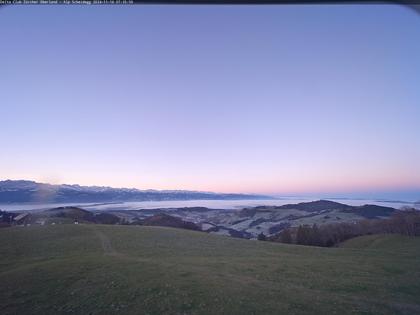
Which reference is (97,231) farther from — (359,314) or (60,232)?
(359,314)

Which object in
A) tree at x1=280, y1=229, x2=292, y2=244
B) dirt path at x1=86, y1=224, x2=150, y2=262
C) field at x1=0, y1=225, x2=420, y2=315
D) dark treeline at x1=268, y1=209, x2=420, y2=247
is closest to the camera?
field at x1=0, y1=225, x2=420, y2=315

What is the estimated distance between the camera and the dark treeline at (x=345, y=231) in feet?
149

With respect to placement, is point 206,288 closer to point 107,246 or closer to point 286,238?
point 107,246

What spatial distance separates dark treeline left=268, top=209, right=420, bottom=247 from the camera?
45562 millimetres

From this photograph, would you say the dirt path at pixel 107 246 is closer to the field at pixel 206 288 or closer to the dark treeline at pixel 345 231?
the field at pixel 206 288

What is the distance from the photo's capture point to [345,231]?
49625 millimetres

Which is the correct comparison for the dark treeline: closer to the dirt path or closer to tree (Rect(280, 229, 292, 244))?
tree (Rect(280, 229, 292, 244))

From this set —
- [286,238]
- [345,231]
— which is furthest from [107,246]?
[345,231]

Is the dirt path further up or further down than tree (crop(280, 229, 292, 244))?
further up

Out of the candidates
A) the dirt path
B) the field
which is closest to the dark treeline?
the field

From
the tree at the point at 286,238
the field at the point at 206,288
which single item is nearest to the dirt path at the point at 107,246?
the field at the point at 206,288

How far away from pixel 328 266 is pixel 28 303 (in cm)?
1482

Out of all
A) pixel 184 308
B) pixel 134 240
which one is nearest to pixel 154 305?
pixel 184 308

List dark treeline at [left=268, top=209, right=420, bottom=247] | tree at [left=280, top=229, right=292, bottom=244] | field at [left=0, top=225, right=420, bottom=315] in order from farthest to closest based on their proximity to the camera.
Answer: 1. tree at [left=280, top=229, right=292, bottom=244]
2. dark treeline at [left=268, top=209, right=420, bottom=247]
3. field at [left=0, top=225, right=420, bottom=315]
